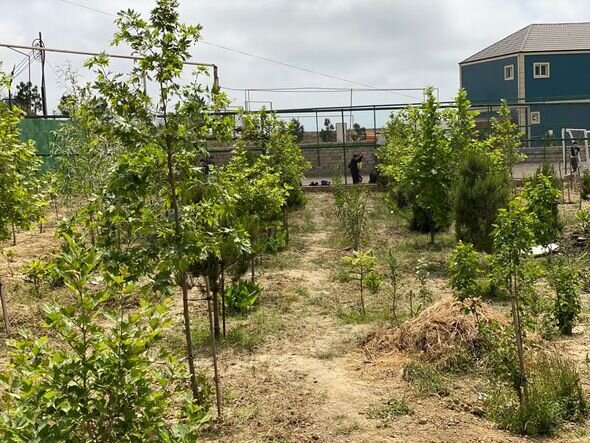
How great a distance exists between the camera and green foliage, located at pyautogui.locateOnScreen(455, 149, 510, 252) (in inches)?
390

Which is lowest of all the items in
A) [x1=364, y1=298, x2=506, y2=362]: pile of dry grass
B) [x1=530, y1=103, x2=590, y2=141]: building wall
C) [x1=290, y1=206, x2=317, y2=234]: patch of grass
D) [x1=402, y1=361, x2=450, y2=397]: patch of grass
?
[x1=402, y1=361, x2=450, y2=397]: patch of grass

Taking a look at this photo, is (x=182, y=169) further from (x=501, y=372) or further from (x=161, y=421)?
(x=501, y=372)

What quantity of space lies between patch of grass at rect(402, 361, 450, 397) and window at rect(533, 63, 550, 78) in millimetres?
34733

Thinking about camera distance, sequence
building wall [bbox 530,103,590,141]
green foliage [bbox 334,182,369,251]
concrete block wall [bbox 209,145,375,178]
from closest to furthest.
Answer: green foliage [bbox 334,182,369,251], concrete block wall [bbox 209,145,375,178], building wall [bbox 530,103,590,141]

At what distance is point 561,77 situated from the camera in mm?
36562

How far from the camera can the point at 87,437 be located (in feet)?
7.48

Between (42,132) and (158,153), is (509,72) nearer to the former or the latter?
(42,132)

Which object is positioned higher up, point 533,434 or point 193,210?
point 193,210

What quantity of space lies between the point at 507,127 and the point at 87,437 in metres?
16.0

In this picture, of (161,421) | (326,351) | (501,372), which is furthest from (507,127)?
(161,421)

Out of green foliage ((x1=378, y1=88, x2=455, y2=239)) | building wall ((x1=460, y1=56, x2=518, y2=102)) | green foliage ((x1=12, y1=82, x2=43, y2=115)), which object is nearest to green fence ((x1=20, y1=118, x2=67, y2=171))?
green foliage ((x1=12, y1=82, x2=43, y2=115))

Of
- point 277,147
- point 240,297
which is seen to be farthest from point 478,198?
point 277,147

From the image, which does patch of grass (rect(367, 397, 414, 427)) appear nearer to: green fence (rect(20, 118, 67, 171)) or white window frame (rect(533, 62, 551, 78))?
green fence (rect(20, 118, 67, 171))

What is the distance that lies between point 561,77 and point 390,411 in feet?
119
